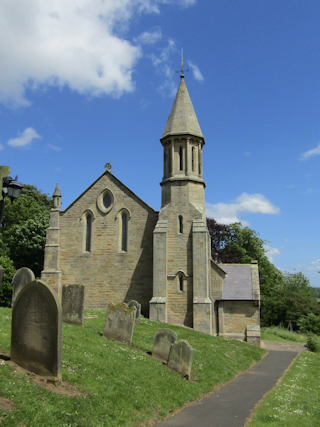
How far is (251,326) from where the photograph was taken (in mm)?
26391

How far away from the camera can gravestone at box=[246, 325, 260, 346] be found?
83.8 ft

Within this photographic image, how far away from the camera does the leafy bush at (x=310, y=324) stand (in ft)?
125

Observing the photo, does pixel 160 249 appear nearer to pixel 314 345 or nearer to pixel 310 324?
pixel 314 345

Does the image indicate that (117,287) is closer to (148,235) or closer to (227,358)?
(148,235)

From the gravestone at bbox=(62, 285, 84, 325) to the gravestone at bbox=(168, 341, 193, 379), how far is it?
4.13 meters

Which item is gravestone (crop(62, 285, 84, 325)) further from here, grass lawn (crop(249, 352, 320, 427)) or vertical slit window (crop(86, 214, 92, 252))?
vertical slit window (crop(86, 214, 92, 252))

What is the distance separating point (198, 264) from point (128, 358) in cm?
1289

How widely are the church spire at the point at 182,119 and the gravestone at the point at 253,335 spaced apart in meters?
13.3

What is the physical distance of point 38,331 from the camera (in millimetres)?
8977

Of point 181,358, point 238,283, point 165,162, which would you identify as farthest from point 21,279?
point 238,283

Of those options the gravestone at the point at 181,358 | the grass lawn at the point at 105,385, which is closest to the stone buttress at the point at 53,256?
the grass lawn at the point at 105,385

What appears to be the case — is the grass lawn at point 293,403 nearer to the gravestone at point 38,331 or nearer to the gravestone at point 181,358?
the gravestone at point 181,358

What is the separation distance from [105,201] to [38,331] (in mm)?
19841

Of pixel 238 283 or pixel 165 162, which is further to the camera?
pixel 165 162
